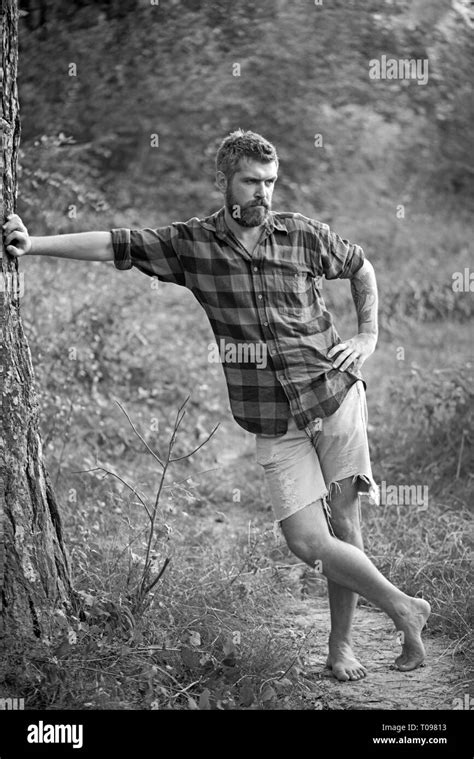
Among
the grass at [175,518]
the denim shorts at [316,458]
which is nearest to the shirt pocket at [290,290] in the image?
the denim shorts at [316,458]

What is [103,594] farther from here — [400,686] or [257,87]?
[257,87]

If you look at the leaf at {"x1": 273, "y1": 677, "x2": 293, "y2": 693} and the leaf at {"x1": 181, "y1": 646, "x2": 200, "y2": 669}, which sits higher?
the leaf at {"x1": 181, "y1": 646, "x2": 200, "y2": 669}

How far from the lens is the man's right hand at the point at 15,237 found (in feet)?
9.91

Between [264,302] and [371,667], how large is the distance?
1410mm

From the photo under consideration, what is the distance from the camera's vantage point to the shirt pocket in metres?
3.24

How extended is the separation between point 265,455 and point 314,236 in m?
0.78

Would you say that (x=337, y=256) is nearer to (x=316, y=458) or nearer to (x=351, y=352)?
(x=351, y=352)

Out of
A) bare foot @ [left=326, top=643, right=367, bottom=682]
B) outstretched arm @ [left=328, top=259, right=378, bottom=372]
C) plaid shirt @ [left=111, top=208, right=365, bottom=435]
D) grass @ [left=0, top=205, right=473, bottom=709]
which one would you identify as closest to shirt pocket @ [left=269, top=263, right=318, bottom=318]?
plaid shirt @ [left=111, top=208, right=365, bottom=435]

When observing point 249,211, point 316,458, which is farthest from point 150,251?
point 316,458

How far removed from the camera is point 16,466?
3.09 metres

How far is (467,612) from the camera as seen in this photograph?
3779 mm

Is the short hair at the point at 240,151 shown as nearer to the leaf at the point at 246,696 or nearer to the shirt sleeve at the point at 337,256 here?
the shirt sleeve at the point at 337,256

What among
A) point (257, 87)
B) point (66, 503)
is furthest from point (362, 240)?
point (66, 503)

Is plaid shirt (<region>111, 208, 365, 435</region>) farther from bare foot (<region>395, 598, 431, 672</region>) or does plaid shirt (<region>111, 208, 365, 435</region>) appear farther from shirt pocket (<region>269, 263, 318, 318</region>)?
bare foot (<region>395, 598, 431, 672</region>)
